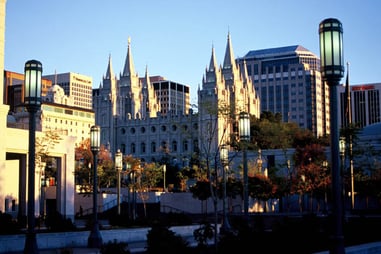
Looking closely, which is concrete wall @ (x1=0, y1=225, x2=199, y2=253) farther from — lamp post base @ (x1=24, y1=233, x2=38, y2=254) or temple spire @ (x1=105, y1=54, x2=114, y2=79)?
temple spire @ (x1=105, y1=54, x2=114, y2=79)

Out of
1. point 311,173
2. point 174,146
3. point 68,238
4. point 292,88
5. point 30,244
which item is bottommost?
point 68,238

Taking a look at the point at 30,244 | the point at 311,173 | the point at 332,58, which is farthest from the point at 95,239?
the point at 311,173

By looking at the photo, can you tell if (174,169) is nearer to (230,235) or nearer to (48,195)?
(48,195)

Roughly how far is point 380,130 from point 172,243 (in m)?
50.4

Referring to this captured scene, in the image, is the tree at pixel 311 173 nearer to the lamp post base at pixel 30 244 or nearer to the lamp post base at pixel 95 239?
the lamp post base at pixel 95 239

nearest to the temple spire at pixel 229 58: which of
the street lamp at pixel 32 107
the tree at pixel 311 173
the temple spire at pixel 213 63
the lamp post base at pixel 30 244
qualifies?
the temple spire at pixel 213 63

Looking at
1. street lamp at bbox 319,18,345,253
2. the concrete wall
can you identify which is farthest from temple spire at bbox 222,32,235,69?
street lamp at bbox 319,18,345,253

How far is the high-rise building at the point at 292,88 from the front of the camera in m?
174

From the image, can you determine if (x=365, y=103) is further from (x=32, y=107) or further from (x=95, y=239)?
(x=32, y=107)

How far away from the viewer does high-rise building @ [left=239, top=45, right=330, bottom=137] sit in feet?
570

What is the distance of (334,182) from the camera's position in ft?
29.1

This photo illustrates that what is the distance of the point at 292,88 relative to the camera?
588ft

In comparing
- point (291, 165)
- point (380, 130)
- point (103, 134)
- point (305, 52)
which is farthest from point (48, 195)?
point (305, 52)

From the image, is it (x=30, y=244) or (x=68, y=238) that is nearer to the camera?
(x=30, y=244)
